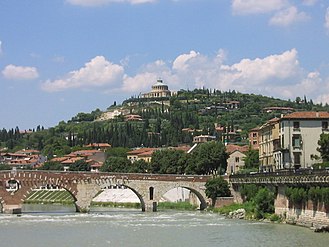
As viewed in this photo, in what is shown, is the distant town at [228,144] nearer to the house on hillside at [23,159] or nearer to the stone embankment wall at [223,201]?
the house on hillside at [23,159]

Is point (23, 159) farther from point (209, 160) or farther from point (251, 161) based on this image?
point (209, 160)

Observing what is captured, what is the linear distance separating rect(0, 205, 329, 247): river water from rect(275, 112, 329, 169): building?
44.8 feet

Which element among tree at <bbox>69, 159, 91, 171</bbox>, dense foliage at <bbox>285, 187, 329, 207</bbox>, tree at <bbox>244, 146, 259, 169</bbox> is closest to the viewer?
dense foliage at <bbox>285, 187, 329, 207</bbox>

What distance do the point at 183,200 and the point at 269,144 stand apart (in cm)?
1627

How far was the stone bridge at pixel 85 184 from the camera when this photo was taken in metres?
75.2

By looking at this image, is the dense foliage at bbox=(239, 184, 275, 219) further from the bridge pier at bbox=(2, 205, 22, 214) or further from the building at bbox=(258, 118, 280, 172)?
the bridge pier at bbox=(2, 205, 22, 214)

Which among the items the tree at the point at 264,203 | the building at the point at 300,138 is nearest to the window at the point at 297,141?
the building at the point at 300,138

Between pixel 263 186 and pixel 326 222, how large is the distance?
18695 millimetres

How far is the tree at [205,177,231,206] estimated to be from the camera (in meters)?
78.4

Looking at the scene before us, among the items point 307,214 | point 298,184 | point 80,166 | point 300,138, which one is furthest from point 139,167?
point 307,214

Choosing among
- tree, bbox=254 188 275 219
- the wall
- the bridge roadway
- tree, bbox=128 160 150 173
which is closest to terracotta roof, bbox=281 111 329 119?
the bridge roadway

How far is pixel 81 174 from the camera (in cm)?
7850

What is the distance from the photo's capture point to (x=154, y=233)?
5072 cm

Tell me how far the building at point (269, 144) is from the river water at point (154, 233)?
1730cm
